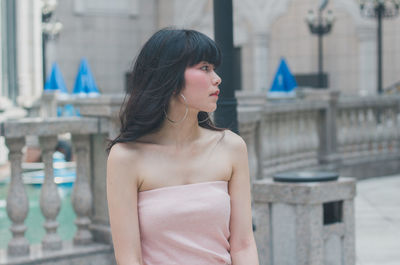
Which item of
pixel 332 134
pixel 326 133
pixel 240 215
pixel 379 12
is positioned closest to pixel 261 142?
pixel 326 133

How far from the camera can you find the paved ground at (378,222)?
7328 mm

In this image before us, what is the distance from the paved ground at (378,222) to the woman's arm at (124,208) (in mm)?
4860

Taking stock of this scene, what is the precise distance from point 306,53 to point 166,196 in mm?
31044

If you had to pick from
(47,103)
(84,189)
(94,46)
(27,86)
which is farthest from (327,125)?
(94,46)

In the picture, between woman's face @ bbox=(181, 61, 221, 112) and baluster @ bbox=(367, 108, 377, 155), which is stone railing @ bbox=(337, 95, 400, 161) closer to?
baluster @ bbox=(367, 108, 377, 155)

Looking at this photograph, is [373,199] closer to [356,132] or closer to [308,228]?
[356,132]

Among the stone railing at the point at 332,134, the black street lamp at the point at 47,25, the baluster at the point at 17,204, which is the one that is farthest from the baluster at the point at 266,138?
Answer: the black street lamp at the point at 47,25

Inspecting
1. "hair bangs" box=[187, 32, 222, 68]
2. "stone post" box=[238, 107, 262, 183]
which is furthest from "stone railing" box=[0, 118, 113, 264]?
"hair bangs" box=[187, 32, 222, 68]

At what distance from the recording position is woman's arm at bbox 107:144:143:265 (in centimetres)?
250

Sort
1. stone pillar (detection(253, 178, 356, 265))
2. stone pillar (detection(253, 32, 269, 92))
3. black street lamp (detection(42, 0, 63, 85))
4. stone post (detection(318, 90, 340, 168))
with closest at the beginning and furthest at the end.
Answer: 1. stone pillar (detection(253, 178, 356, 265))
2. stone post (detection(318, 90, 340, 168))
3. black street lamp (detection(42, 0, 63, 85))
4. stone pillar (detection(253, 32, 269, 92))

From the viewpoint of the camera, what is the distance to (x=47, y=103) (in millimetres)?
19656

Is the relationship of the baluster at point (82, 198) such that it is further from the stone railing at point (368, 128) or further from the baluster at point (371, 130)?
the baluster at point (371, 130)

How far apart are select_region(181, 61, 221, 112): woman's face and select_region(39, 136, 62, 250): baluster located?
366 cm

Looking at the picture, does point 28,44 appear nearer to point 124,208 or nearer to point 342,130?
point 342,130
